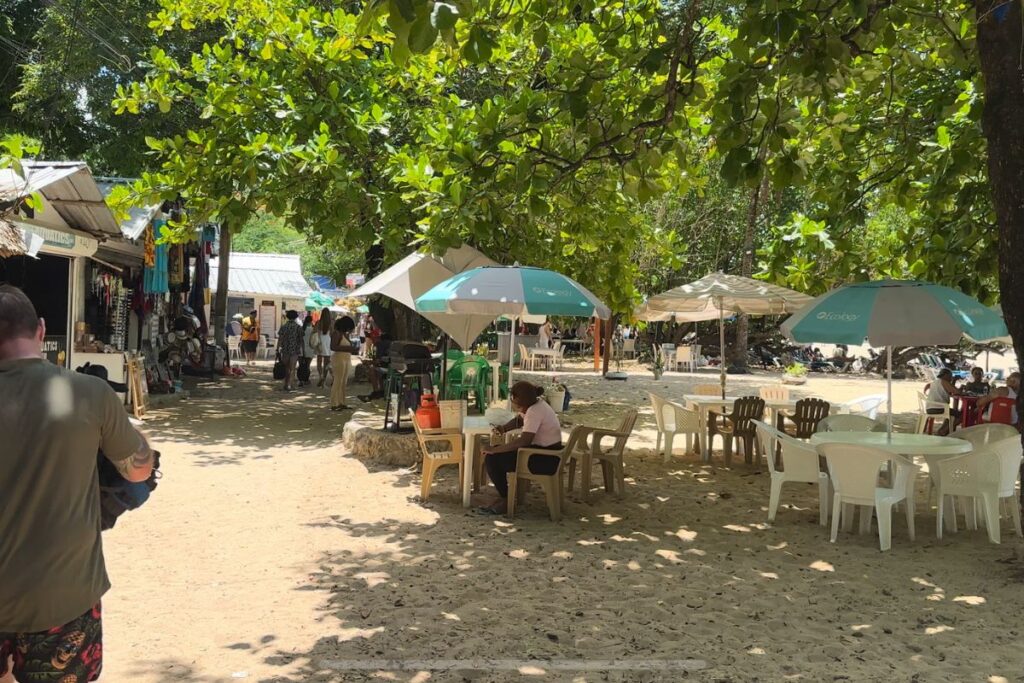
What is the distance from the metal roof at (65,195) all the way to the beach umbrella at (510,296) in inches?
144

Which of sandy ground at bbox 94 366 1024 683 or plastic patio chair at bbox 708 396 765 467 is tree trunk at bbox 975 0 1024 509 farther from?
plastic patio chair at bbox 708 396 765 467

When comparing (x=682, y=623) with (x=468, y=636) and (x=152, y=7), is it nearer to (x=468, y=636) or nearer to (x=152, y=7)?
(x=468, y=636)

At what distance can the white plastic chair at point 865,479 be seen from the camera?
6.52 m

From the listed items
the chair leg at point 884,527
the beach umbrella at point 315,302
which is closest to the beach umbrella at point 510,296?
the chair leg at point 884,527

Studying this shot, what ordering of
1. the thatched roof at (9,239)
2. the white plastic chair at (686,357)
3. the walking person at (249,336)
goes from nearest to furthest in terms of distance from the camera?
1. the thatched roof at (9,239)
2. the walking person at (249,336)
3. the white plastic chair at (686,357)

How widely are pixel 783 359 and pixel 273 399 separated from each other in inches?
810

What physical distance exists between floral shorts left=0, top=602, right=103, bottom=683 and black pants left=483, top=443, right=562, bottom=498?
4.98m

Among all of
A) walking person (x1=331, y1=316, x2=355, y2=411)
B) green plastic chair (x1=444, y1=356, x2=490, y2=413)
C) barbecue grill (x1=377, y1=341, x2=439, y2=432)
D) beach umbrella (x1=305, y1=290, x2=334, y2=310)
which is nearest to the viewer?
barbecue grill (x1=377, y1=341, x2=439, y2=432)

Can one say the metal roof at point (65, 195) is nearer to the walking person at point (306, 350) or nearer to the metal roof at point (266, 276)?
the walking person at point (306, 350)

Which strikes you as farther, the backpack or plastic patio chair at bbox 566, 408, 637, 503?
plastic patio chair at bbox 566, 408, 637, 503

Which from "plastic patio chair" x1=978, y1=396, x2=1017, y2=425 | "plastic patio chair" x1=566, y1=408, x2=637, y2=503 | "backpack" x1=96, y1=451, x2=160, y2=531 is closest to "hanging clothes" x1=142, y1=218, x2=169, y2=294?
"plastic patio chair" x1=566, y1=408, x2=637, y2=503

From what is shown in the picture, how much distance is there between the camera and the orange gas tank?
8180mm

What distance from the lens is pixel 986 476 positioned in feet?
21.9

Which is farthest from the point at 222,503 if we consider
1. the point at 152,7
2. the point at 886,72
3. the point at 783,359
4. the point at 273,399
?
the point at 783,359
